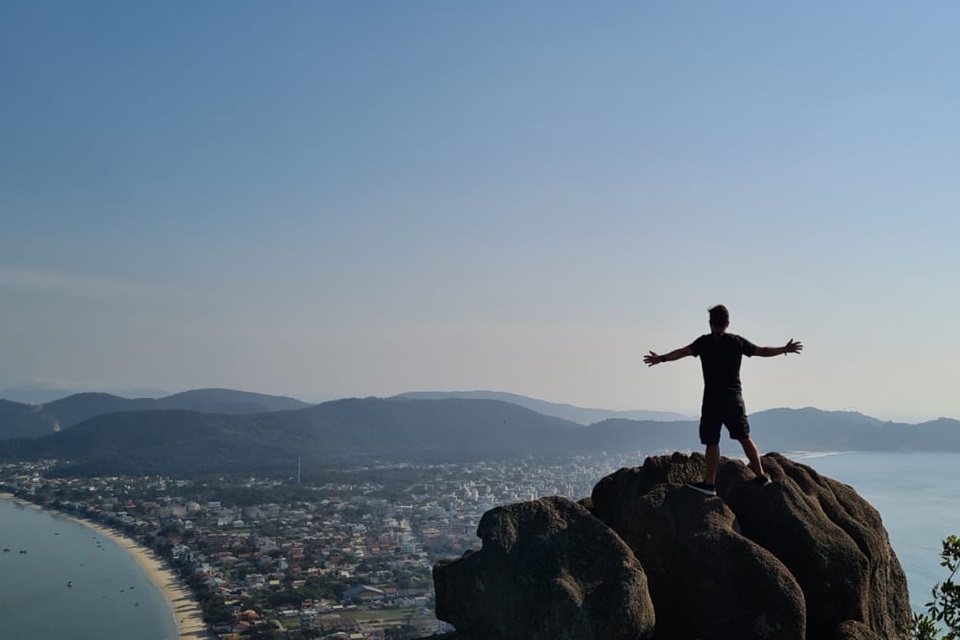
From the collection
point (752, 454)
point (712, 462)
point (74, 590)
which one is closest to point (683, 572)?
point (712, 462)

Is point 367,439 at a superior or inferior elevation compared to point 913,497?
superior

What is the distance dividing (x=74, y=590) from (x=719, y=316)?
63.6 m

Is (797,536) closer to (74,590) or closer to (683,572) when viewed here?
(683,572)

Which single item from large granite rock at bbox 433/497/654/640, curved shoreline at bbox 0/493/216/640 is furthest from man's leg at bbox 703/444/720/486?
curved shoreline at bbox 0/493/216/640

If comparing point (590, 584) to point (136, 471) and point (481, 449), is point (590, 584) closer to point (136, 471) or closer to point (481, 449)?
point (136, 471)

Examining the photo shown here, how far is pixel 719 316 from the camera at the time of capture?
966cm

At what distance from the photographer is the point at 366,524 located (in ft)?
280

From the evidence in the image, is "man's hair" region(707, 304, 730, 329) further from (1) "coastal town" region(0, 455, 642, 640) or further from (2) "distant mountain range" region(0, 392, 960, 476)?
(2) "distant mountain range" region(0, 392, 960, 476)

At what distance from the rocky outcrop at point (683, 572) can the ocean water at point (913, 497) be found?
18.8m

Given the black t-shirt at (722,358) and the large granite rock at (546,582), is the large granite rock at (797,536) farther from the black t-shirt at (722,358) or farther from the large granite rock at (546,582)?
the black t-shirt at (722,358)

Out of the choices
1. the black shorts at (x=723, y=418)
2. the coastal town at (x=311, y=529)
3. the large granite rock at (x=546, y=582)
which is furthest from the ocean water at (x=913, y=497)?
the coastal town at (x=311, y=529)

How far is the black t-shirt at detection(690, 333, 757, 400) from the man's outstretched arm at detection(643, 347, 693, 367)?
0.10m

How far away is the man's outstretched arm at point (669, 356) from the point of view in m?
9.52

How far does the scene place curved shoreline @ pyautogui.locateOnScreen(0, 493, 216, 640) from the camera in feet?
156
